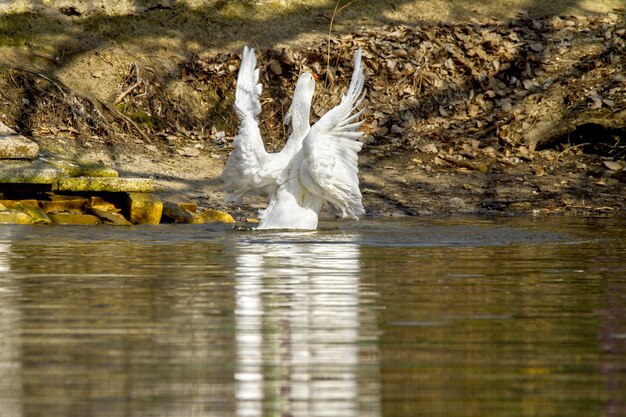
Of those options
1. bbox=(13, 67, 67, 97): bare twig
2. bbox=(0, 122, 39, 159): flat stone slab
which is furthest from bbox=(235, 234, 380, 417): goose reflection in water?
bbox=(13, 67, 67, 97): bare twig

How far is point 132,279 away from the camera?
9023 mm

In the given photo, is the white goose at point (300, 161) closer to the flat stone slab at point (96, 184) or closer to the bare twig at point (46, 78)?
the flat stone slab at point (96, 184)

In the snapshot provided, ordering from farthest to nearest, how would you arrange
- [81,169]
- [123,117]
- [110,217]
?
[123,117] → [81,169] → [110,217]

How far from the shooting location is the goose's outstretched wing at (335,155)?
13.0 meters

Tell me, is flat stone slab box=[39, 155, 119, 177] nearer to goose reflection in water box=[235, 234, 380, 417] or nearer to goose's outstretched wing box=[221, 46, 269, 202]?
goose's outstretched wing box=[221, 46, 269, 202]

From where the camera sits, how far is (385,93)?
2297cm

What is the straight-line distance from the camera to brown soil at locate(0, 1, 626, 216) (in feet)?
64.3

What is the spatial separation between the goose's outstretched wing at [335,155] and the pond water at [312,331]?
4.64 feet

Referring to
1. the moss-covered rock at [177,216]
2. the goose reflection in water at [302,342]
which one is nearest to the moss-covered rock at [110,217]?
the moss-covered rock at [177,216]

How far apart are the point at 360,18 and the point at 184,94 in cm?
405

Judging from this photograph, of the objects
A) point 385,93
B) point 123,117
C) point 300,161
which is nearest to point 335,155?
point 300,161

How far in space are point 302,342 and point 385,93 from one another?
1725 cm

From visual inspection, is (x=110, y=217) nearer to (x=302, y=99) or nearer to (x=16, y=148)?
(x=16, y=148)

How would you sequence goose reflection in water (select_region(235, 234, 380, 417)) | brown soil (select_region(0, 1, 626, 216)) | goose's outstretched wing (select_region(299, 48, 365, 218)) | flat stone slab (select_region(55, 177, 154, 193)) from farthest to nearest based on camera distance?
brown soil (select_region(0, 1, 626, 216))
flat stone slab (select_region(55, 177, 154, 193))
goose's outstretched wing (select_region(299, 48, 365, 218))
goose reflection in water (select_region(235, 234, 380, 417))
